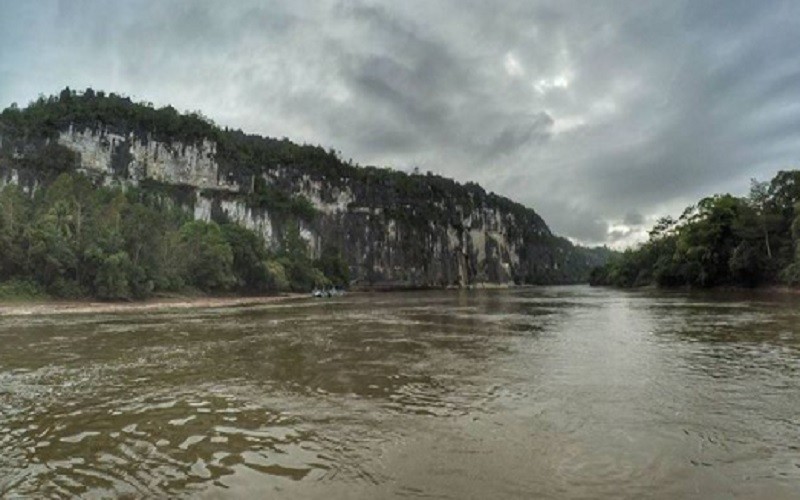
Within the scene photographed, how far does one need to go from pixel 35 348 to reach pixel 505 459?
18.7m

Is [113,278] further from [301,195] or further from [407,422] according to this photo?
[301,195]

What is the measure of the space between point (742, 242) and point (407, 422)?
7296 cm

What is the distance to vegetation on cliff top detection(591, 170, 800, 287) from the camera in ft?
204

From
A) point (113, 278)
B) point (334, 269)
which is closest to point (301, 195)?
point (334, 269)

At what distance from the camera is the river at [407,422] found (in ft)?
18.4

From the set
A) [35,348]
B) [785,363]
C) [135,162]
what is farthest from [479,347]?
[135,162]

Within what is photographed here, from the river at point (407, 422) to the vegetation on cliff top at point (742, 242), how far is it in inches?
2190

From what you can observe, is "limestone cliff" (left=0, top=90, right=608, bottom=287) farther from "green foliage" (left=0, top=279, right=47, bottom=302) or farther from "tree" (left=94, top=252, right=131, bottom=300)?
"tree" (left=94, top=252, right=131, bottom=300)

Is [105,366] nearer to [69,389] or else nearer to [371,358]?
[69,389]

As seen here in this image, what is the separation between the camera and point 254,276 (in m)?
82.2

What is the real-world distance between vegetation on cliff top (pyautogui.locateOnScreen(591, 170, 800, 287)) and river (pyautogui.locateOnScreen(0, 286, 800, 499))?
55617mm

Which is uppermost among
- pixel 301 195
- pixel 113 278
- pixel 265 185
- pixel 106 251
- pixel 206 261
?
pixel 265 185

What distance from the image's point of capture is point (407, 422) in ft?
26.6

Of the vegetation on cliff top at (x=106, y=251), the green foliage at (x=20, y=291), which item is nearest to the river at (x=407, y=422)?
the green foliage at (x=20, y=291)
